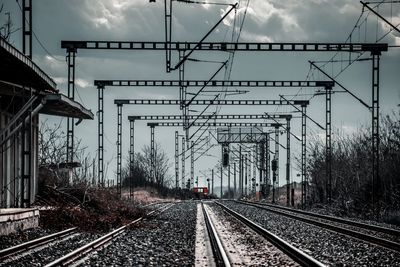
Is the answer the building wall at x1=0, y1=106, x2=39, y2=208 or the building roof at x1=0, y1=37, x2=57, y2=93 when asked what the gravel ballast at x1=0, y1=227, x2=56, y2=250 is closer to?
the building wall at x1=0, y1=106, x2=39, y2=208

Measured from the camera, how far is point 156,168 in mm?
89688

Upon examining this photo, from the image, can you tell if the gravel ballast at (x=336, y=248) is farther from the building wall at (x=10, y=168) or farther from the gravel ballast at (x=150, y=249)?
the building wall at (x=10, y=168)

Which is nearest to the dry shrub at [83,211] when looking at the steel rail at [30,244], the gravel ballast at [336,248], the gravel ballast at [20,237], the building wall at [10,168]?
the building wall at [10,168]

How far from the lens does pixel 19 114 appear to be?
24.8 metres

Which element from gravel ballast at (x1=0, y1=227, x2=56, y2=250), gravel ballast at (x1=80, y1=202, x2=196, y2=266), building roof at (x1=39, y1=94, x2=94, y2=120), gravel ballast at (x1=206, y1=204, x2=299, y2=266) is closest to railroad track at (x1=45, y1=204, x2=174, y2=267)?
gravel ballast at (x1=80, y1=202, x2=196, y2=266)

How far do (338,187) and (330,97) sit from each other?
27.9 feet

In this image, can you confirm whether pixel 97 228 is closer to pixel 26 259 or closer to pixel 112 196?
pixel 26 259

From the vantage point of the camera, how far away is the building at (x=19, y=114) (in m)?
23.6

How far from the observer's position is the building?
23.6 meters

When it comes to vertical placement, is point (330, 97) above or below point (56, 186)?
above

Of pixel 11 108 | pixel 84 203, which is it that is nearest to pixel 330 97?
pixel 84 203

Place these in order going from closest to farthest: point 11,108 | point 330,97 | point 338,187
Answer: point 11,108
point 330,97
point 338,187

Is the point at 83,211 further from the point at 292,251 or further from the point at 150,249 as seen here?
the point at 292,251

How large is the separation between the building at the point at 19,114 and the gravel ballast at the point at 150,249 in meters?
5.05
